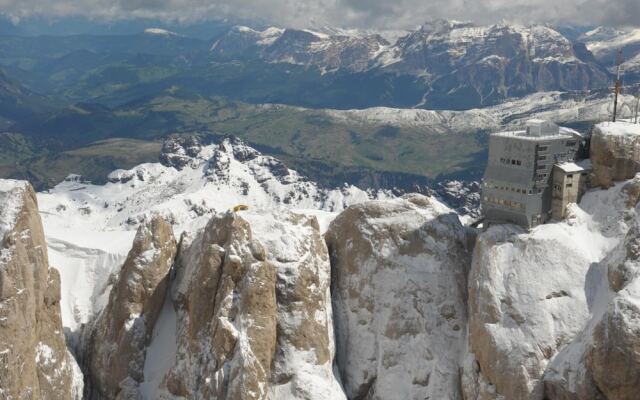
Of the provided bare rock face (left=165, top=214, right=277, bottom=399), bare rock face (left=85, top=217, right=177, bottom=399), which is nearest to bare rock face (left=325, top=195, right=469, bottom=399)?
bare rock face (left=165, top=214, right=277, bottom=399)

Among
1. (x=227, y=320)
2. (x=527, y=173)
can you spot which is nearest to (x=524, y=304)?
(x=527, y=173)

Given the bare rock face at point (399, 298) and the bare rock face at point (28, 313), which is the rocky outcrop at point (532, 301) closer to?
the bare rock face at point (399, 298)

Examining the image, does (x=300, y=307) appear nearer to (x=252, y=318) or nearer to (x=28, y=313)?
(x=252, y=318)

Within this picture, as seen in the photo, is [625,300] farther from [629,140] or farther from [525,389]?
[629,140]

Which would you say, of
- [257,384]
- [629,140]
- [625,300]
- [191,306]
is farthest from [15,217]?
[629,140]

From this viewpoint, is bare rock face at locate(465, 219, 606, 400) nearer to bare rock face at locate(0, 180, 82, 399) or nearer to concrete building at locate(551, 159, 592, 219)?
concrete building at locate(551, 159, 592, 219)

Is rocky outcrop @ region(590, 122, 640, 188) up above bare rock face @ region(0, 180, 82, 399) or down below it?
above
